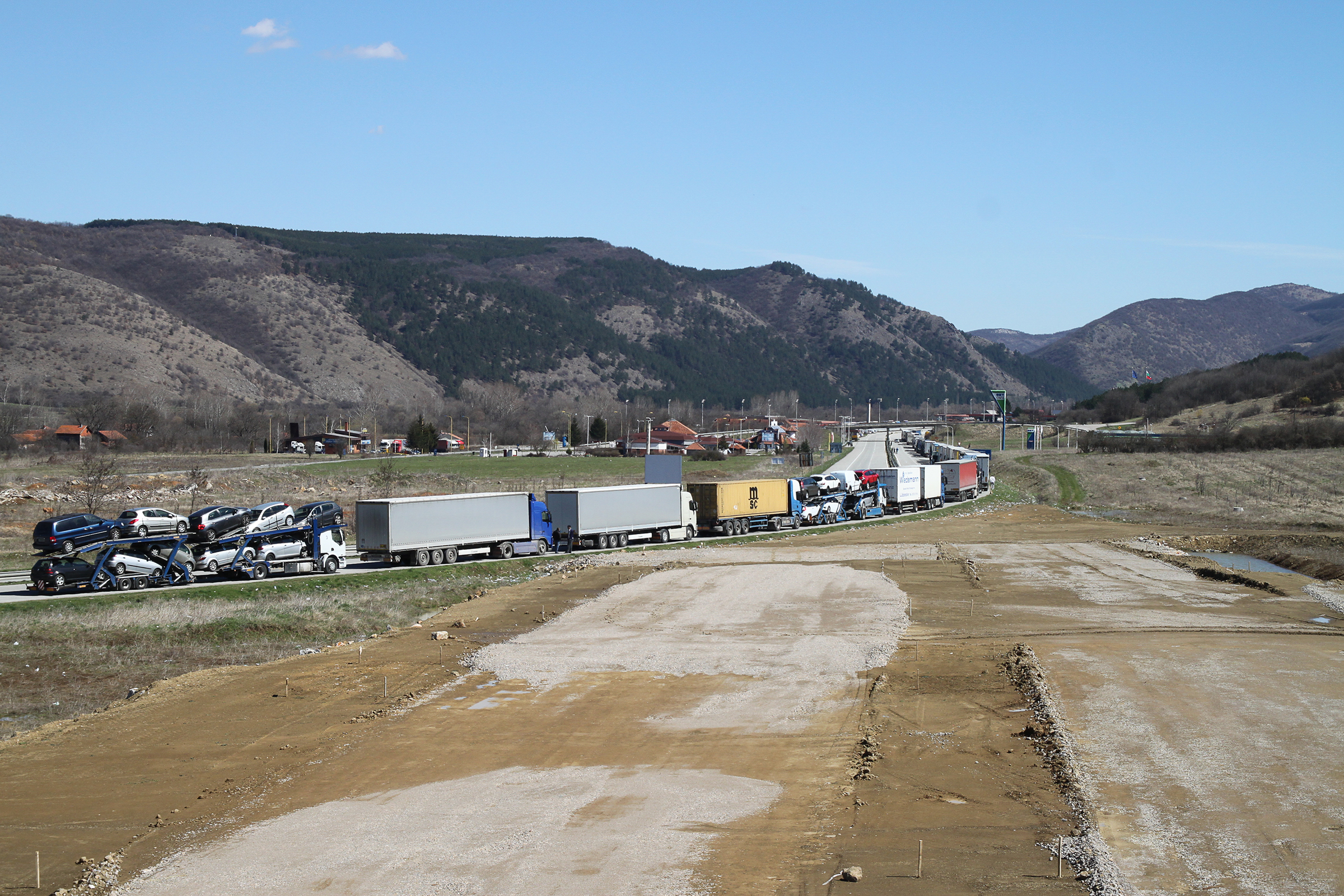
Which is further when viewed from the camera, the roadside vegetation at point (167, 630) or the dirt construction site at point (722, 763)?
the roadside vegetation at point (167, 630)

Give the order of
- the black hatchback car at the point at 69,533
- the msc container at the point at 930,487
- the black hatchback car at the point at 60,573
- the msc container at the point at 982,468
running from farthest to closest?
the msc container at the point at 982,468 → the msc container at the point at 930,487 → the black hatchback car at the point at 69,533 → the black hatchback car at the point at 60,573

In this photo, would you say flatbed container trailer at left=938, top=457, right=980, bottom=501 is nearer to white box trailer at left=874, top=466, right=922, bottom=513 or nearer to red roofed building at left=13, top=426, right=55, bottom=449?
white box trailer at left=874, top=466, right=922, bottom=513

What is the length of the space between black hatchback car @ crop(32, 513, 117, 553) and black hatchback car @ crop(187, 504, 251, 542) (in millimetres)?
3203

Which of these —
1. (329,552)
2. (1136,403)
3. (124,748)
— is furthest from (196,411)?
(1136,403)

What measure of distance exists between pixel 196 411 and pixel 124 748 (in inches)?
4930

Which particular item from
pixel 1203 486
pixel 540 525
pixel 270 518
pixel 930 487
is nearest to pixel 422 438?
pixel 930 487

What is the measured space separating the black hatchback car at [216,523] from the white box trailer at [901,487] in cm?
4586

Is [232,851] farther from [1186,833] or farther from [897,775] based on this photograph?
[1186,833]

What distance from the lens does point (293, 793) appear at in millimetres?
17344

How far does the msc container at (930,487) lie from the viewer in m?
80.5

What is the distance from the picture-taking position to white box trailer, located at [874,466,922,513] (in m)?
77.4

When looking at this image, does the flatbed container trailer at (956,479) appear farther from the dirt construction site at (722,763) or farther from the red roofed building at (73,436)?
the red roofed building at (73,436)

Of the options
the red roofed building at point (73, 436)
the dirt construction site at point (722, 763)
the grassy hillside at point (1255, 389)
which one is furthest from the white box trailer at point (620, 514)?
the grassy hillside at point (1255, 389)

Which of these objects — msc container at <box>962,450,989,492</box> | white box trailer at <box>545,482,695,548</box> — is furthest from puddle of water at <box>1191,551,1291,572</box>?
msc container at <box>962,450,989,492</box>
